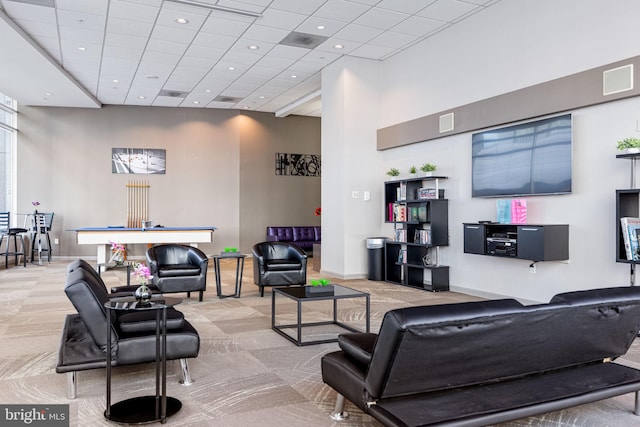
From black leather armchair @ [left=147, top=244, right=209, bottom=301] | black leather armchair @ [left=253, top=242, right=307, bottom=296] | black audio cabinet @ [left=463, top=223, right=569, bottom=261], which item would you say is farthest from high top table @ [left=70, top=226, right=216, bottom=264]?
black audio cabinet @ [left=463, top=223, right=569, bottom=261]

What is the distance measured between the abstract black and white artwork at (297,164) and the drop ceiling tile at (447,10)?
7151 mm

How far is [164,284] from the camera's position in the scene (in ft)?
20.9

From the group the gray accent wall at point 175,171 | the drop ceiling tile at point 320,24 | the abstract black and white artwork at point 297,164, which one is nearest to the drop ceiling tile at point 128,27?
the drop ceiling tile at point 320,24

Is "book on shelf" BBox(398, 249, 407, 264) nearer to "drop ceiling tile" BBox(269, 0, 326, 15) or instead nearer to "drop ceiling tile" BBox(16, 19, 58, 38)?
"drop ceiling tile" BBox(269, 0, 326, 15)

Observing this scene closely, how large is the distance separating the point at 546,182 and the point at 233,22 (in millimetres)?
4846

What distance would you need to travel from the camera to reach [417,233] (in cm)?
789

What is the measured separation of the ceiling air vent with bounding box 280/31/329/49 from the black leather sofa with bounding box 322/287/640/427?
6.07m

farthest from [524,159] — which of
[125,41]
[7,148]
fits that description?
[7,148]

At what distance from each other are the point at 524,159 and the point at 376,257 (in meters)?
3.15

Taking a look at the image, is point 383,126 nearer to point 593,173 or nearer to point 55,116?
point 593,173

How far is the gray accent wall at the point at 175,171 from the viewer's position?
39.8 feet

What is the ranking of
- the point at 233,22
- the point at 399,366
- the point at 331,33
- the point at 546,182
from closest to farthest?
1. the point at 399,366
2. the point at 546,182
3. the point at 233,22
4. the point at 331,33

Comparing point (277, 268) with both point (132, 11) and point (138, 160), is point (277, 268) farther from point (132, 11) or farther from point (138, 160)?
point (138, 160)

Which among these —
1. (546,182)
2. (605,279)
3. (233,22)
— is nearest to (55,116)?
(233,22)
